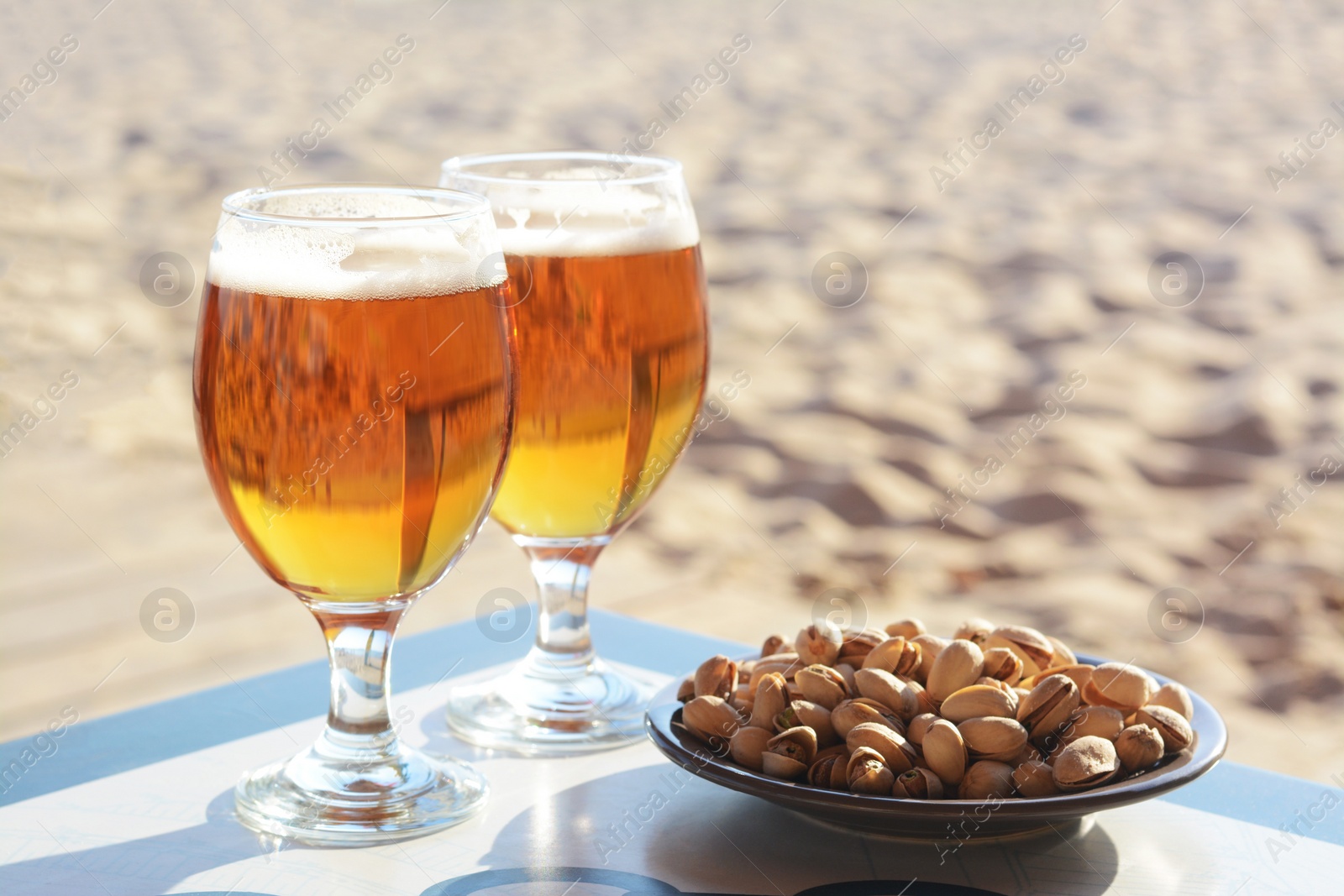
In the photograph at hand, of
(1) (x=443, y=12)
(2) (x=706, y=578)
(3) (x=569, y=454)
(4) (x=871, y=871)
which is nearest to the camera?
(4) (x=871, y=871)

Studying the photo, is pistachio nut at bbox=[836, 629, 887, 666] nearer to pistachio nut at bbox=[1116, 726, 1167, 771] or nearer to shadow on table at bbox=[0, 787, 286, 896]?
pistachio nut at bbox=[1116, 726, 1167, 771]

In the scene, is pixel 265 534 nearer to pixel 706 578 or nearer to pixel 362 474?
pixel 362 474

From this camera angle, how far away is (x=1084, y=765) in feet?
1.97

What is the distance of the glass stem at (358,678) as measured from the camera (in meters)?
0.68

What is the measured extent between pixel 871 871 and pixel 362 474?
0.90 feet

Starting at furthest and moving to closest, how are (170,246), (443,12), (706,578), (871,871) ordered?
(443,12)
(170,246)
(706,578)
(871,871)

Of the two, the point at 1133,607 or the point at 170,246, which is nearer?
the point at 1133,607

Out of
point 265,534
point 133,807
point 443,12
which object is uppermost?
point 443,12

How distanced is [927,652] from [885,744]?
0.38 ft

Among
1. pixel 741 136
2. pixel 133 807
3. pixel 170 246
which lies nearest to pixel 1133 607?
pixel 133 807

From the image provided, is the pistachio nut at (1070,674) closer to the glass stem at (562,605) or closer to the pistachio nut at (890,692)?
the pistachio nut at (890,692)

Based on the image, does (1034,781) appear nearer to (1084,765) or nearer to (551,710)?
(1084,765)

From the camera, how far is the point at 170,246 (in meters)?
4.21

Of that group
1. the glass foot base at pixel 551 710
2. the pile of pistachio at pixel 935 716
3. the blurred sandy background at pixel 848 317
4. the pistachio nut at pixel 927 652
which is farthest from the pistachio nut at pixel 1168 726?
the blurred sandy background at pixel 848 317
